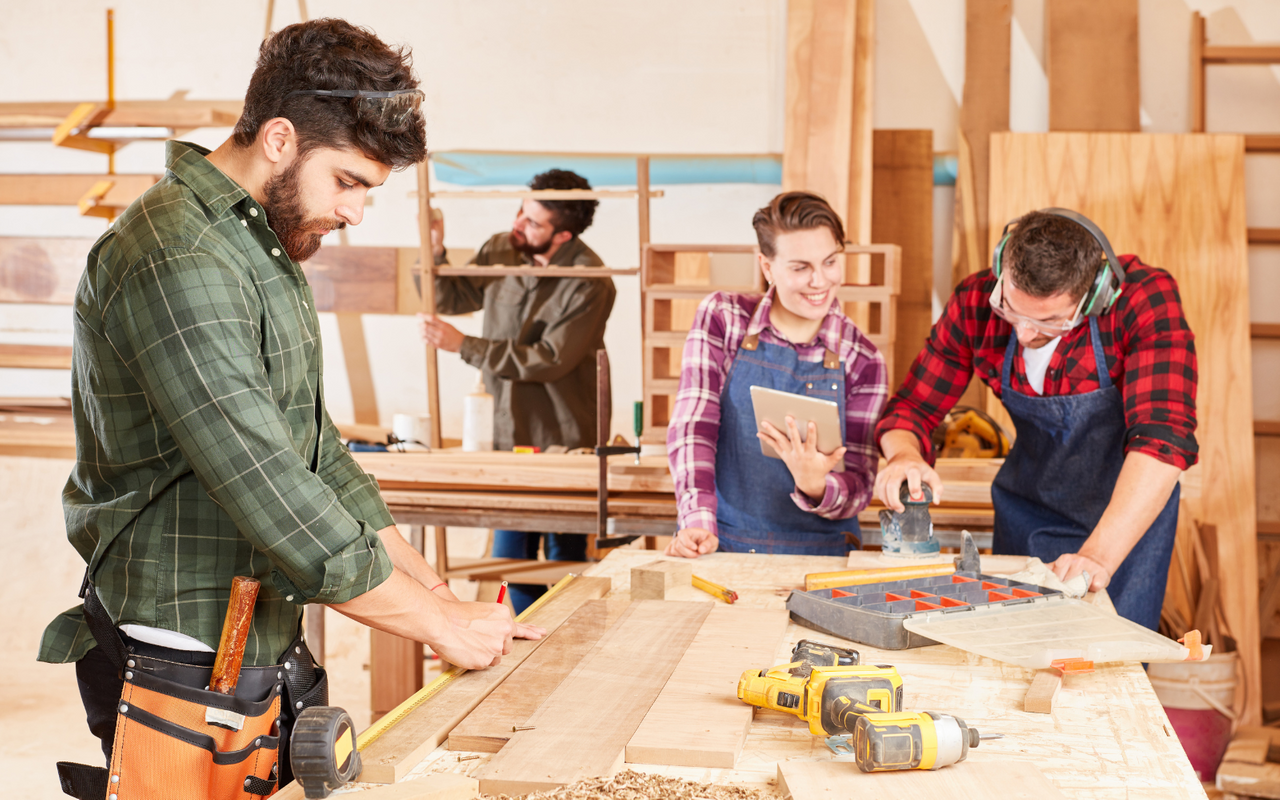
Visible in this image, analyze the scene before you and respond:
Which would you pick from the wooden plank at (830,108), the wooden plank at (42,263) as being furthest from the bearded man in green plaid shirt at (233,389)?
the wooden plank at (42,263)

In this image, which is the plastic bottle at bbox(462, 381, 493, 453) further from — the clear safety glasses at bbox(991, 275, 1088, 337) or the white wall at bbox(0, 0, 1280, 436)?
the clear safety glasses at bbox(991, 275, 1088, 337)

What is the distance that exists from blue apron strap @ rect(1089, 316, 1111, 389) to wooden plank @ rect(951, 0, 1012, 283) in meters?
1.96

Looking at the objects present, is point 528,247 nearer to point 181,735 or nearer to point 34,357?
point 34,357

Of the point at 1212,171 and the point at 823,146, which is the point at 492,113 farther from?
the point at 1212,171

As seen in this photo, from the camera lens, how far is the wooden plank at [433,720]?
114 cm

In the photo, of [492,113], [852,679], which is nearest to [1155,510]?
[852,679]

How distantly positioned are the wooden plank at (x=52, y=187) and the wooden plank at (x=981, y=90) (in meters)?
3.69

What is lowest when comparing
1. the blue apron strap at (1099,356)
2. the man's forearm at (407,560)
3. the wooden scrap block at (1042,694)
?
the wooden scrap block at (1042,694)

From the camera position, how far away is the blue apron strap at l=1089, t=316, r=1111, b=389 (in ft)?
7.47

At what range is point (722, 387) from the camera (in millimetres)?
2611

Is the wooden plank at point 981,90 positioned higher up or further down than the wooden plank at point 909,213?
higher up

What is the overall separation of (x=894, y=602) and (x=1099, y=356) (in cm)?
99

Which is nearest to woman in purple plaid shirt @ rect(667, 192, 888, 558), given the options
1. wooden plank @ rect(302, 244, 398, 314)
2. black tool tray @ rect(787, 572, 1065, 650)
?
black tool tray @ rect(787, 572, 1065, 650)

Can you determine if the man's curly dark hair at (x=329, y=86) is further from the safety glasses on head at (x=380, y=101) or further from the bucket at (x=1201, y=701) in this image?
the bucket at (x=1201, y=701)
